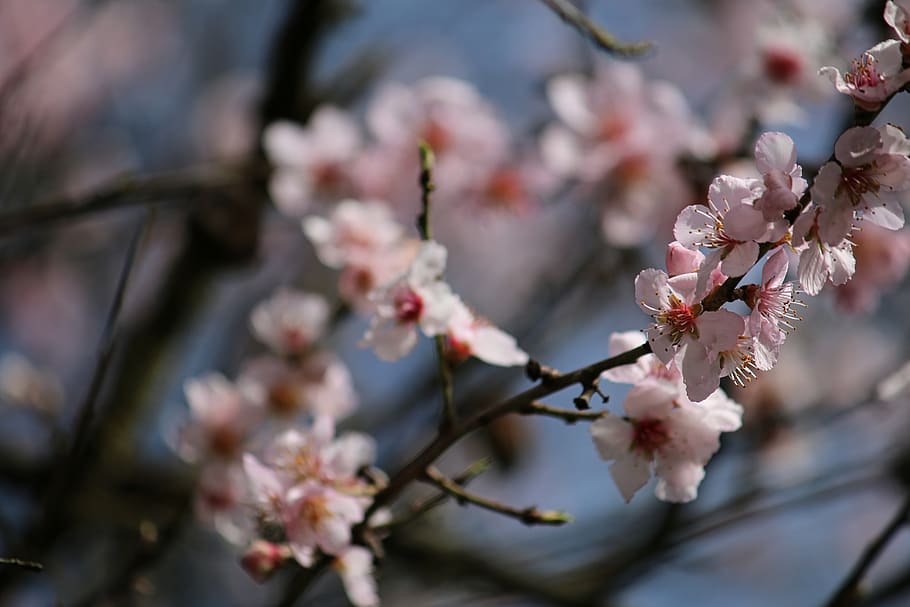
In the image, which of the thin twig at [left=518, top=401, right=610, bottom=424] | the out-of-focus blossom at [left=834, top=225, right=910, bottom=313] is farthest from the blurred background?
the thin twig at [left=518, top=401, right=610, bottom=424]

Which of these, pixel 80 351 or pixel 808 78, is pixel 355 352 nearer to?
pixel 80 351

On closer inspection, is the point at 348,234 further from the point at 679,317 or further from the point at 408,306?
the point at 679,317

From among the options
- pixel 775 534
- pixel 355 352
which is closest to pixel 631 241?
pixel 355 352

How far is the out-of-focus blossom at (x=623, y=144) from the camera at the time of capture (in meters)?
2.13

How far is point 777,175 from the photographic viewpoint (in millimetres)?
811

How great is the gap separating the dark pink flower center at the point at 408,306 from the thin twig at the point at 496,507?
186mm

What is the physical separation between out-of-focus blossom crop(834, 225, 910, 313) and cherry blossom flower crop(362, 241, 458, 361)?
39.5 inches

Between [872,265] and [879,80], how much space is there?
1.11 m

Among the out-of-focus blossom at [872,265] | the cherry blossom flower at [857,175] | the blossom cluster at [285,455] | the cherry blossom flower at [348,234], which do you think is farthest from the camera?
the out-of-focus blossom at [872,265]

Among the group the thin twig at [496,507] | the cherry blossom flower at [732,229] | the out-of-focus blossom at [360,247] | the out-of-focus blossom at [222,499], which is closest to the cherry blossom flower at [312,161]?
the out-of-focus blossom at [360,247]

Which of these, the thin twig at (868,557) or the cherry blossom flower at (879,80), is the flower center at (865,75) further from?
the thin twig at (868,557)

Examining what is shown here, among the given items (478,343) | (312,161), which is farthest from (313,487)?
(312,161)

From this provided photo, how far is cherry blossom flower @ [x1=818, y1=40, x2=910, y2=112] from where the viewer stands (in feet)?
2.64

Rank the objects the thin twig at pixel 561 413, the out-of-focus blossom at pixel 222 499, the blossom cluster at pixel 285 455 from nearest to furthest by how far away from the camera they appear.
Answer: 1. the thin twig at pixel 561 413
2. the blossom cluster at pixel 285 455
3. the out-of-focus blossom at pixel 222 499
